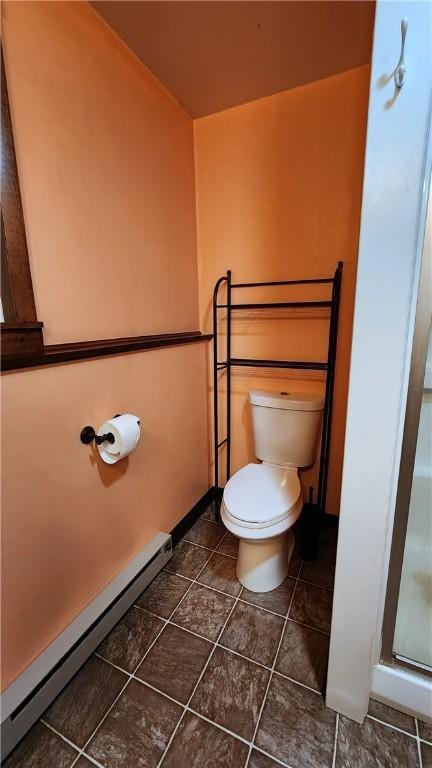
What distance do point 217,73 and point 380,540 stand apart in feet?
6.34

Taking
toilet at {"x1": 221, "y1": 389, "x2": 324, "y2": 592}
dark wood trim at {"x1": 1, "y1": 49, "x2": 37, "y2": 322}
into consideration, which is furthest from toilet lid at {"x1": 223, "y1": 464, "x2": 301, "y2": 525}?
dark wood trim at {"x1": 1, "y1": 49, "x2": 37, "y2": 322}

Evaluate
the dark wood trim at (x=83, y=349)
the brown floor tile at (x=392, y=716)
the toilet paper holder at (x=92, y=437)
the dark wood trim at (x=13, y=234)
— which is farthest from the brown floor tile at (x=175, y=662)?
the dark wood trim at (x=13, y=234)

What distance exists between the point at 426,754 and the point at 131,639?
101 cm

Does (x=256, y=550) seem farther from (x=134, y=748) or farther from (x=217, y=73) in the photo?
(x=217, y=73)

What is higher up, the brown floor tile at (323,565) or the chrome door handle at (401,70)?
the chrome door handle at (401,70)

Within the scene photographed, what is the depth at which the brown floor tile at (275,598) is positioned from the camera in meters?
1.37

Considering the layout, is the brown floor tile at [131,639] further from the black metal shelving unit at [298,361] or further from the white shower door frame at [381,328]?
the black metal shelving unit at [298,361]

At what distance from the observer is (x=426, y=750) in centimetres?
92

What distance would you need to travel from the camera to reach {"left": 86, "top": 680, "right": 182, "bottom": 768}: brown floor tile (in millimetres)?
913

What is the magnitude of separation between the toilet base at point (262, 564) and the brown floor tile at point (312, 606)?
109mm

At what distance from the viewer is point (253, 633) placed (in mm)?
1264

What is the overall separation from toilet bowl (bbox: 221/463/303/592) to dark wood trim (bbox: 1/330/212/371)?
2.54 ft

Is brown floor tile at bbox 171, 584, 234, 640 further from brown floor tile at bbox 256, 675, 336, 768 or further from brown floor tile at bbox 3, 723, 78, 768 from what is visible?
brown floor tile at bbox 3, 723, 78, 768

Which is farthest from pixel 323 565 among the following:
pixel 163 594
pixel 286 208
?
pixel 286 208
